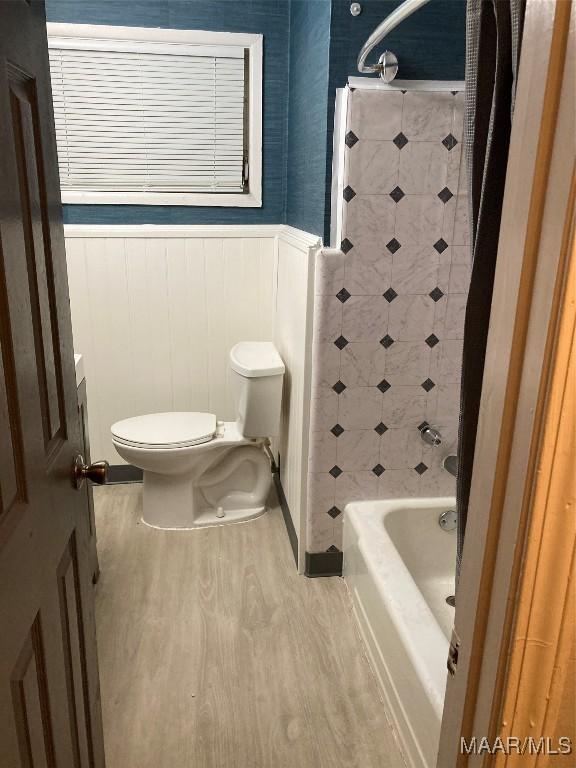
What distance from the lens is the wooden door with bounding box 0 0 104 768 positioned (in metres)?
0.85

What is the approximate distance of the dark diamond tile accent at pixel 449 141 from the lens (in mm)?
2123

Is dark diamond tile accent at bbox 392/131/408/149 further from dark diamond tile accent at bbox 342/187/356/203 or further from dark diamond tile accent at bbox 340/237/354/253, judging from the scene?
dark diamond tile accent at bbox 340/237/354/253

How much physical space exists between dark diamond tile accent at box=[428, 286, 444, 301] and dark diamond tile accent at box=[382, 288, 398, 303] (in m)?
0.13

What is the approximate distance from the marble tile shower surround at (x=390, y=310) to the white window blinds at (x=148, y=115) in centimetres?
107

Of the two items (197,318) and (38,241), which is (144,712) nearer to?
(38,241)

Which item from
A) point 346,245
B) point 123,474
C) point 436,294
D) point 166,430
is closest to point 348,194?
point 346,245

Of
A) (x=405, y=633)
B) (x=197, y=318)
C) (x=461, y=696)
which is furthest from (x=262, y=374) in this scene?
(x=461, y=696)

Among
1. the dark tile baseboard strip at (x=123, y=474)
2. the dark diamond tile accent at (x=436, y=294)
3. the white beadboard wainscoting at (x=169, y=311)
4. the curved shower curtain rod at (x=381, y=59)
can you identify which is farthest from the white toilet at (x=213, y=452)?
the curved shower curtain rod at (x=381, y=59)

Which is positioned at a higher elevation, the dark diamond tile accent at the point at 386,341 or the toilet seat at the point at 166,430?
the dark diamond tile accent at the point at 386,341

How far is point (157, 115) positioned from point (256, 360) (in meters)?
1.20

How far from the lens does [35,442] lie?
96cm

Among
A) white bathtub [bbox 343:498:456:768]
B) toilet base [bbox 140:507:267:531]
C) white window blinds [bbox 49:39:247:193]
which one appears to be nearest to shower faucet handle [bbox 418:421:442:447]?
white bathtub [bbox 343:498:456:768]

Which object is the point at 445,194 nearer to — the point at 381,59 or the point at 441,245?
the point at 441,245

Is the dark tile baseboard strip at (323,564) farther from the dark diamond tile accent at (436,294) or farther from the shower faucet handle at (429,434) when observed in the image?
the dark diamond tile accent at (436,294)
